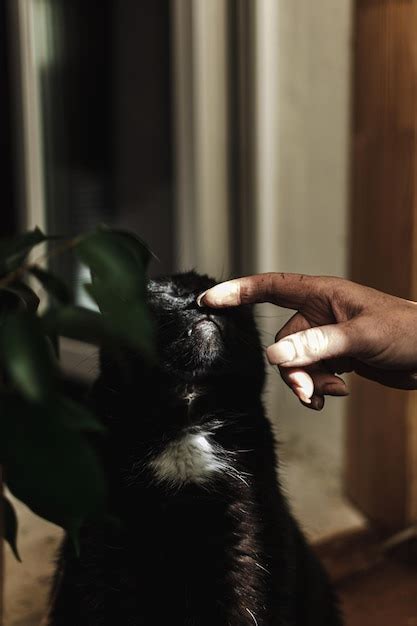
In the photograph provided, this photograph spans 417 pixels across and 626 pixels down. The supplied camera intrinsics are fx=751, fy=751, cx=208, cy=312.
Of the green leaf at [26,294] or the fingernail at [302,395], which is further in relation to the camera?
the fingernail at [302,395]

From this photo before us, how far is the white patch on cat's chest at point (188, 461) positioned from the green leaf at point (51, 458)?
0.47 metres

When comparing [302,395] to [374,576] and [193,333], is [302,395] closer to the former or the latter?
[193,333]

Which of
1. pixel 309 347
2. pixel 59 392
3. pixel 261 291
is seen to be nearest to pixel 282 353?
pixel 309 347

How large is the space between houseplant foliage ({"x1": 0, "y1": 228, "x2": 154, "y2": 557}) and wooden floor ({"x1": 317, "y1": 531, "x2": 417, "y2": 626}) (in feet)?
3.85

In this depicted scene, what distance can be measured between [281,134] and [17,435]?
173 cm

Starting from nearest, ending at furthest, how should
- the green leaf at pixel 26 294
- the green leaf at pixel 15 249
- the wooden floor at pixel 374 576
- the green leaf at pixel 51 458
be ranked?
the green leaf at pixel 51 458 → the green leaf at pixel 15 249 → the green leaf at pixel 26 294 → the wooden floor at pixel 374 576

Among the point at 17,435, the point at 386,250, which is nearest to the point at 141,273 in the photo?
the point at 17,435

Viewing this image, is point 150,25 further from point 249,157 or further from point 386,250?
point 386,250

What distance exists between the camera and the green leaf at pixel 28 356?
484 millimetres

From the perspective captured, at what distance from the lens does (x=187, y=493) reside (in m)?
0.97

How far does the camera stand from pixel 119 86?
2.70 m

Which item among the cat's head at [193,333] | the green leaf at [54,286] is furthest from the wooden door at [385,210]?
the green leaf at [54,286]

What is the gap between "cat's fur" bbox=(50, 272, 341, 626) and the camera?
3.08ft

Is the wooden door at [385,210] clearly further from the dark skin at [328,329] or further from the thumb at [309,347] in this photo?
the thumb at [309,347]
